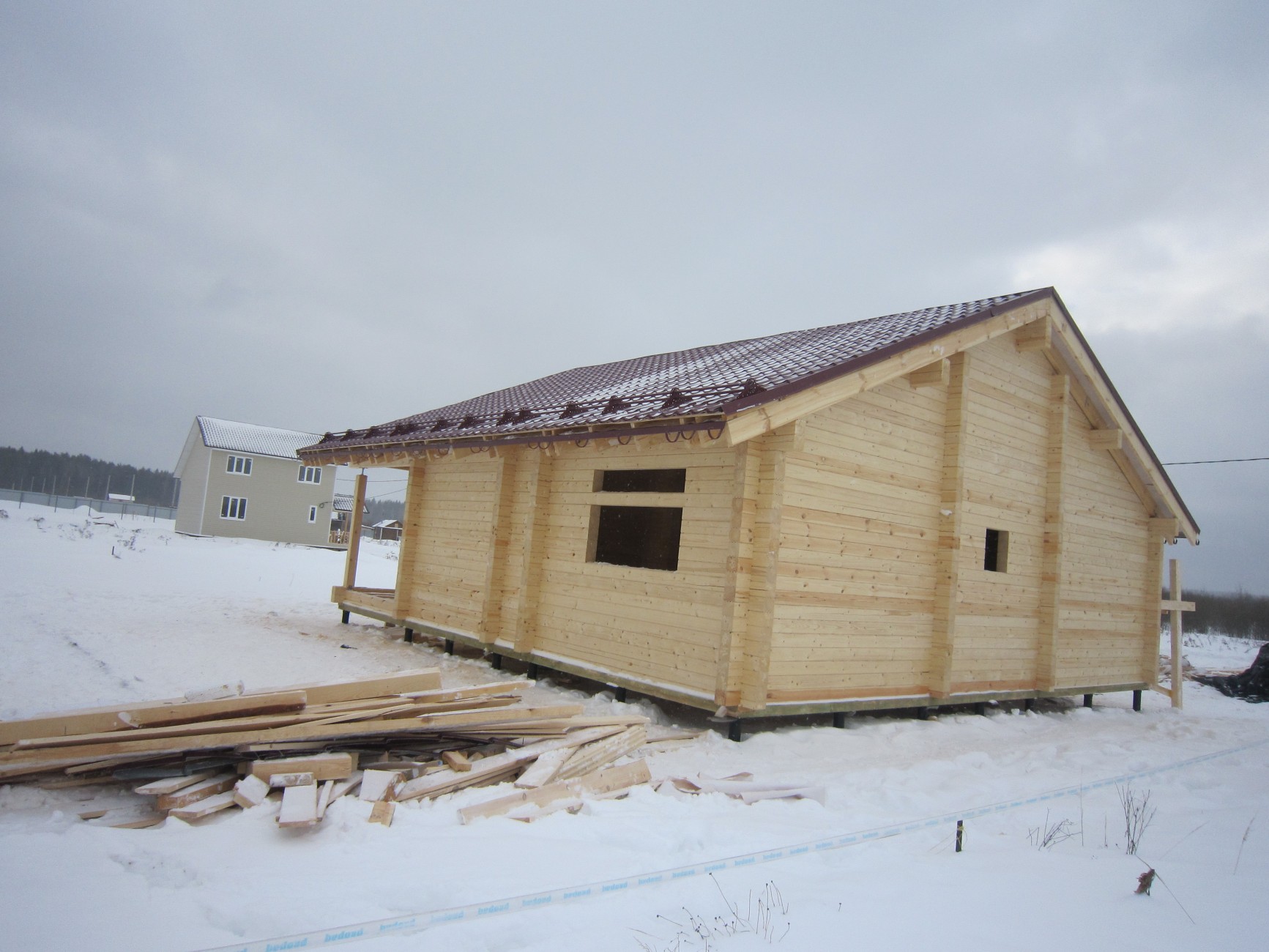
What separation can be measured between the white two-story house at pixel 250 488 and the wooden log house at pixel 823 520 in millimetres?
25622

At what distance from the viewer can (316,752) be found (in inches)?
206

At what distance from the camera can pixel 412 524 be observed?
12453mm

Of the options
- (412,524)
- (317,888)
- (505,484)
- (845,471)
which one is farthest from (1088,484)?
(317,888)

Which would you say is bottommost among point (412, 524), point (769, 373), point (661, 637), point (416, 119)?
point (661, 637)

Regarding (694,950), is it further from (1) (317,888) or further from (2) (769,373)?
(2) (769,373)

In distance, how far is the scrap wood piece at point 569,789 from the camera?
468 cm

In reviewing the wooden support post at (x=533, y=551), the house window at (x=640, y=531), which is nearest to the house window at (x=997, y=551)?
the house window at (x=640, y=531)

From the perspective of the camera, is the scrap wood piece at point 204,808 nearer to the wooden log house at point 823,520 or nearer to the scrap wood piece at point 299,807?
the scrap wood piece at point 299,807

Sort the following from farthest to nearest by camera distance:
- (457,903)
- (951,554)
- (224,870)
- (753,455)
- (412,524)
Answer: (412,524)
(951,554)
(753,455)
(224,870)
(457,903)

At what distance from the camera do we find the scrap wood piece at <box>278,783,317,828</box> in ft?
13.8

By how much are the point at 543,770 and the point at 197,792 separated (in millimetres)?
2165

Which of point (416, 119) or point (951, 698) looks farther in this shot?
point (416, 119)

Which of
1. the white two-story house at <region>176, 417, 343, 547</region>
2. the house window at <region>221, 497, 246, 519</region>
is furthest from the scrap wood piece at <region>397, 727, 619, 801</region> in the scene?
the house window at <region>221, 497, 246, 519</region>

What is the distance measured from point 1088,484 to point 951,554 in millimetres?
4001
